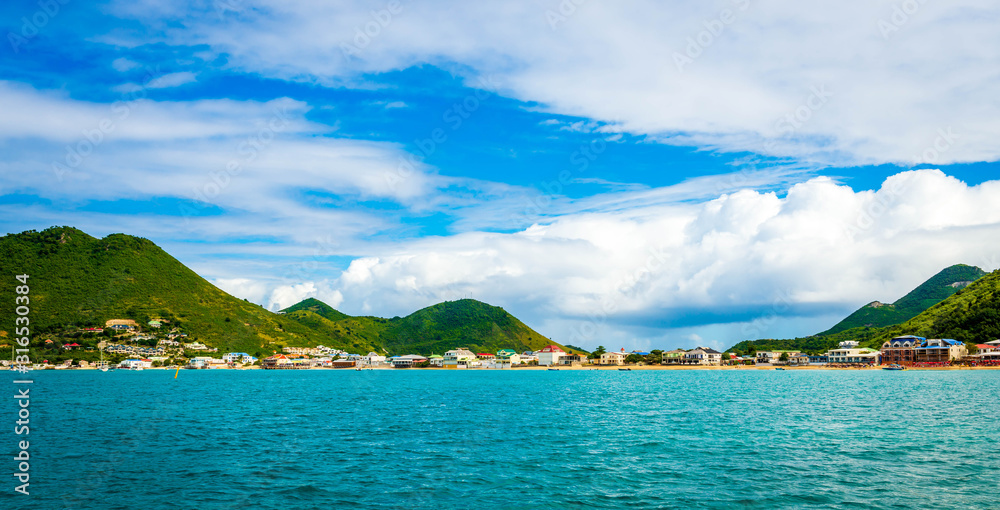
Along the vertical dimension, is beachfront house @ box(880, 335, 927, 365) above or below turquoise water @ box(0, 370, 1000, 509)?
below

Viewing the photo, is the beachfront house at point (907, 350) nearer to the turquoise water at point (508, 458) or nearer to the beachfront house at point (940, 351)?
the beachfront house at point (940, 351)

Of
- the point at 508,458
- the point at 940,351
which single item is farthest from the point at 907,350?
the point at 508,458

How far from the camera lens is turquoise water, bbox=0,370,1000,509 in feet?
79.2

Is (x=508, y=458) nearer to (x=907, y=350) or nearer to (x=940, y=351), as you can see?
(x=940, y=351)

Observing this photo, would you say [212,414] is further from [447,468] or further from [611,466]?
[611,466]

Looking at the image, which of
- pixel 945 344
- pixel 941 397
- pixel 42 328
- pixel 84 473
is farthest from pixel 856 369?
pixel 42 328

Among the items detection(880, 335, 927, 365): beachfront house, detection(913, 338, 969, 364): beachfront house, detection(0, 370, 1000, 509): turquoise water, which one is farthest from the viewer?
detection(880, 335, 927, 365): beachfront house

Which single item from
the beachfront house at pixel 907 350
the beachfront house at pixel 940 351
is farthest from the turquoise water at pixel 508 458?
the beachfront house at pixel 907 350

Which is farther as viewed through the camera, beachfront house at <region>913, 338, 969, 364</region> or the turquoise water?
beachfront house at <region>913, 338, 969, 364</region>

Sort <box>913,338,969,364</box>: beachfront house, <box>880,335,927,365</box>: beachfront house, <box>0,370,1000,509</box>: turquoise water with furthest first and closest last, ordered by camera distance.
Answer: <box>880,335,927,365</box>: beachfront house → <box>913,338,969,364</box>: beachfront house → <box>0,370,1000,509</box>: turquoise water

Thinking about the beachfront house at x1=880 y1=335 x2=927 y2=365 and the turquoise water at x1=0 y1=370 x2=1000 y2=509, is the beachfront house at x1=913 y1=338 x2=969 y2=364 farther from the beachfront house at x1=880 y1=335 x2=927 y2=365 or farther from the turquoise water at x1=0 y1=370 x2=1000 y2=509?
the turquoise water at x1=0 y1=370 x2=1000 y2=509

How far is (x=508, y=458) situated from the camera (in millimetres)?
33188

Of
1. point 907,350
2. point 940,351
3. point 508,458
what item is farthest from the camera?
point 907,350

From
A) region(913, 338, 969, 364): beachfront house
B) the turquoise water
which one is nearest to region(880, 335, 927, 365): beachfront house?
region(913, 338, 969, 364): beachfront house
